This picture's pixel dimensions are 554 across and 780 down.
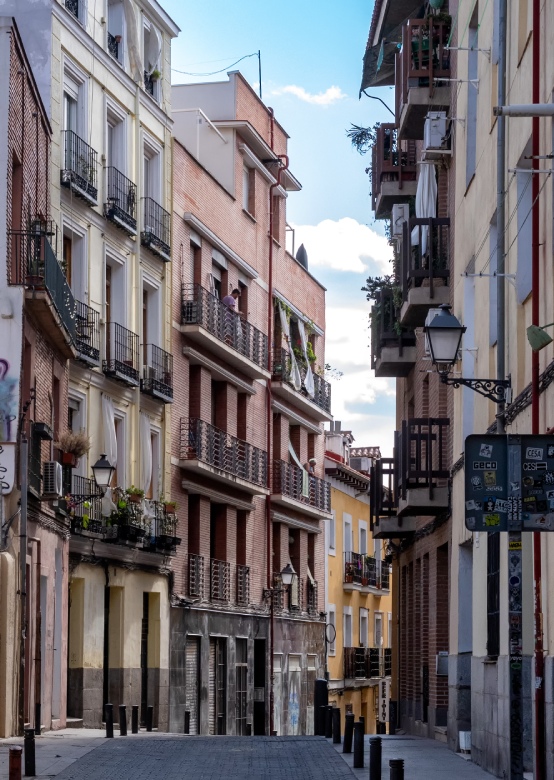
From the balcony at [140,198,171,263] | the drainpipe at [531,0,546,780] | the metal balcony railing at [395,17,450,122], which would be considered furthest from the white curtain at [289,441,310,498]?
the drainpipe at [531,0,546,780]

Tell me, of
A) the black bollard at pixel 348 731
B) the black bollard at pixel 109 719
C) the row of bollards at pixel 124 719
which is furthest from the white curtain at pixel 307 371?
the black bollard at pixel 348 731

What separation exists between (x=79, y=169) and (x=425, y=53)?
8334mm

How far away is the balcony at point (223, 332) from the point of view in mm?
38000

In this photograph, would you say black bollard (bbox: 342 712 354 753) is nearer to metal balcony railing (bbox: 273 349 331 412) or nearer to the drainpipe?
the drainpipe

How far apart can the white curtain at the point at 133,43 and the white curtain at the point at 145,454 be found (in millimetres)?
7587

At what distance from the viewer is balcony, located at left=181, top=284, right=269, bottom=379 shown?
38000 mm

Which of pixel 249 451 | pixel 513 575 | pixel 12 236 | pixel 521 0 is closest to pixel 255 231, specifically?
pixel 249 451

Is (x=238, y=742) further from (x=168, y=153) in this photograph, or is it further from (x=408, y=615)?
(x=168, y=153)

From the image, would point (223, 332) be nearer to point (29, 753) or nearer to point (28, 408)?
point (28, 408)

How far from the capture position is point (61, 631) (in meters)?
28.4

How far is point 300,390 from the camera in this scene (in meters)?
47.4

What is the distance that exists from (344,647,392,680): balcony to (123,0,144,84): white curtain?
2537 centimetres

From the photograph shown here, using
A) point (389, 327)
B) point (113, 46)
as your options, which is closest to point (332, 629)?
point (389, 327)

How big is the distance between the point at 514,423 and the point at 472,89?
6817 millimetres
